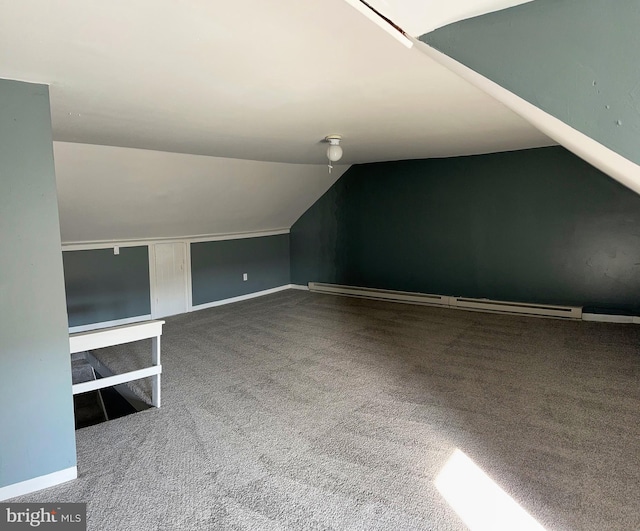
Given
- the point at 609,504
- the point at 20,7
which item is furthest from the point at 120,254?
the point at 609,504

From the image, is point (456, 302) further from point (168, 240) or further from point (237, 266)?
point (168, 240)

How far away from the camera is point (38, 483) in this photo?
2174mm

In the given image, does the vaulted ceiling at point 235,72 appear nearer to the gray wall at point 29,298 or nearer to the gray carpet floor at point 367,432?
the gray wall at point 29,298

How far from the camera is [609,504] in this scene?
1952 millimetres

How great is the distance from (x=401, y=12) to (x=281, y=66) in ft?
2.49

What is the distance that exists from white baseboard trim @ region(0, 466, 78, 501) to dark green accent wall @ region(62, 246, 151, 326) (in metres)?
2.92

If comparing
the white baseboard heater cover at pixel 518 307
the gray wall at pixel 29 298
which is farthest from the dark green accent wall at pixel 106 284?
the white baseboard heater cover at pixel 518 307

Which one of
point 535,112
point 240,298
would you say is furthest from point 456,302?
point 535,112

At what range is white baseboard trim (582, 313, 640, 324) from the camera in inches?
178

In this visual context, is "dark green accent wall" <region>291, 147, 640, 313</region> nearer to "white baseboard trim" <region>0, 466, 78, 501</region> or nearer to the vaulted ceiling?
the vaulted ceiling

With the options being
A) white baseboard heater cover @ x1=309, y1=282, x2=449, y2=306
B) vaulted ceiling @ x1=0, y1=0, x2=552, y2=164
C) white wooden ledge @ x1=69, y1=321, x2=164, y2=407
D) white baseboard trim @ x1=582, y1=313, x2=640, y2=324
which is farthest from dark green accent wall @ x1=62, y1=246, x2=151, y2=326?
white baseboard trim @ x1=582, y1=313, x2=640, y2=324

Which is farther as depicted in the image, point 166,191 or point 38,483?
point 166,191

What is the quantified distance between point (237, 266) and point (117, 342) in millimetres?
3582

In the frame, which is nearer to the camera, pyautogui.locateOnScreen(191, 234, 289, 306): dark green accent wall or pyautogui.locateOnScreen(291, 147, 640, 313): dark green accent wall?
pyautogui.locateOnScreen(291, 147, 640, 313): dark green accent wall
